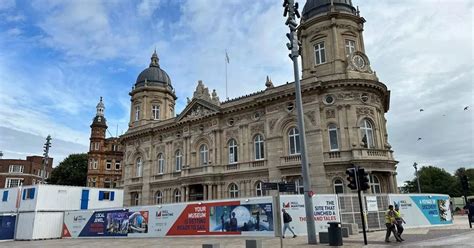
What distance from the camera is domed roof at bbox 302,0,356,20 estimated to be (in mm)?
33375

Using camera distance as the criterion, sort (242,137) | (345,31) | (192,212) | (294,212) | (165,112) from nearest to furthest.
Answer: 1. (294,212)
2. (192,212)
3. (345,31)
4. (242,137)
5. (165,112)

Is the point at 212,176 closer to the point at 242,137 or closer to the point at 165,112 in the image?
the point at 242,137

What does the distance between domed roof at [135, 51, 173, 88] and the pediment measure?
979 cm

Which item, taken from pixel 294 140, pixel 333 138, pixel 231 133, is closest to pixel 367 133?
pixel 333 138

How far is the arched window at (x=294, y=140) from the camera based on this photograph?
31.2 m

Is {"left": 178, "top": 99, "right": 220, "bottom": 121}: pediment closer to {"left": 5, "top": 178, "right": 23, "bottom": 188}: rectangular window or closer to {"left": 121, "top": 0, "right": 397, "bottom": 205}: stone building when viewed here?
{"left": 121, "top": 0, "right": 397, "bottom": 205}: stone building

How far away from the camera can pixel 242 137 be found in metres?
34.9

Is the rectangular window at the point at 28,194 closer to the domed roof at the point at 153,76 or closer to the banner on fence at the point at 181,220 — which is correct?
the banner on fence at the point at 181,220

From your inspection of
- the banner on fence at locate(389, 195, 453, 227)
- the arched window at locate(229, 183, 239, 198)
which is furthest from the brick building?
the banner on fence at locate(389, 195, 453, 227)

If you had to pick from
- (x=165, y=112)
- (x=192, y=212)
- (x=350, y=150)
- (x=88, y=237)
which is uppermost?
(x=165, y=112)

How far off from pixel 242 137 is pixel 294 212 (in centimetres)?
1421

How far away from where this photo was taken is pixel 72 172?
72875 mm

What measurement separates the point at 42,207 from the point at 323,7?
33.4 meters

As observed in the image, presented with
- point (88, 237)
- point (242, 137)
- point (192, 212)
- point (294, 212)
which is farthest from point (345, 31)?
point (88, 237)
